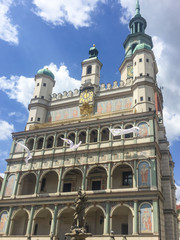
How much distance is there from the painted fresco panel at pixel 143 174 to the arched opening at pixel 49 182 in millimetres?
12741

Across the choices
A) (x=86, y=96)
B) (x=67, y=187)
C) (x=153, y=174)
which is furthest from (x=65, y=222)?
(x=86, y=96)

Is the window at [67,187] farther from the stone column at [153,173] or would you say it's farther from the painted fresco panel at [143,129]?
the painted fresco panel at [143,129]

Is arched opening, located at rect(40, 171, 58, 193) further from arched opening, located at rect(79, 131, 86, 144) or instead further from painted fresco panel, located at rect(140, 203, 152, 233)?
painted fresco panel, located at rect(140, 203, 152, 233)

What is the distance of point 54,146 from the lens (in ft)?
122

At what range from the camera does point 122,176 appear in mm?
33344

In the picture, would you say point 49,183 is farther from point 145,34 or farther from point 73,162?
point 145,34

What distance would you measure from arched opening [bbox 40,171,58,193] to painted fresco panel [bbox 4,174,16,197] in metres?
4.04

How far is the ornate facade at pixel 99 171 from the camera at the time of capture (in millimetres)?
29609

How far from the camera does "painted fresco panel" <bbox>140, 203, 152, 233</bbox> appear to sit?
27.2 metres

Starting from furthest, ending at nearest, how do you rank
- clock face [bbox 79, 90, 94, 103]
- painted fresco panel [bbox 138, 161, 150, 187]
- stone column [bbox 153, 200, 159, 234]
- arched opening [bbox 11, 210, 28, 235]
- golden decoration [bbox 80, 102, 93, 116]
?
clock face [bbox 79, 90, 94, 103] → golden decoration [bbox 80, 102, 93, 116] → arched opening [bbox 11, 210, 28, 235] → painted fresco panel [bbox 138, 161, 150, 187] → stone column [bbox 153, 200, 159, 234]

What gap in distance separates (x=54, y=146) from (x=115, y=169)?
9.35 meters

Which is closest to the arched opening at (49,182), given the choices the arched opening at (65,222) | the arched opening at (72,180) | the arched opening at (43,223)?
the arched opening at (72,180)

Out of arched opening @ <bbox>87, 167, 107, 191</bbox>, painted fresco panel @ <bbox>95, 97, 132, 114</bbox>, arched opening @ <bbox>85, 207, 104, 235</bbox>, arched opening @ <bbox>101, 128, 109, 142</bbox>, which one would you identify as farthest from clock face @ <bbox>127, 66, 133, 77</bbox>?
arched opening @ <bbox>85, 207, 104, 235</bbox>

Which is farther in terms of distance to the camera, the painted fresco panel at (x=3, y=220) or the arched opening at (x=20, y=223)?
the arched opening at (x=20, y=223)
